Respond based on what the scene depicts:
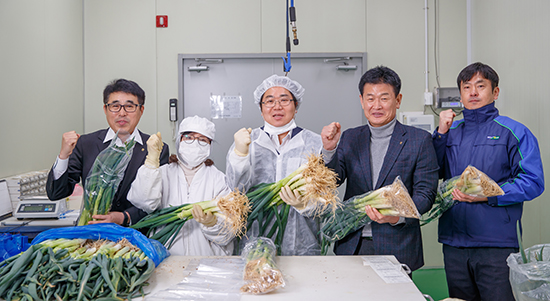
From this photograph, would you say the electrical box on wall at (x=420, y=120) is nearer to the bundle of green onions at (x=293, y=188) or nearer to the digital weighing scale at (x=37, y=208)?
the bundle of green onions at (x=293, y=188)

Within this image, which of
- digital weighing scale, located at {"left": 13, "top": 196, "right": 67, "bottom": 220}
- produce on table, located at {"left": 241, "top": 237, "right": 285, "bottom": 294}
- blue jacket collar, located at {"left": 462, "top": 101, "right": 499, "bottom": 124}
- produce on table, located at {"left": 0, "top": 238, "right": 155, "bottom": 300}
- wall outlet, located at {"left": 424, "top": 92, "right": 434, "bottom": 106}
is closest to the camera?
produce on table, located at {"left": 0, "top": 238, "right": 155, "bottom": 300}

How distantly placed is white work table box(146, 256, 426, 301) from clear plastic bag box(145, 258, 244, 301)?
41 millimetres

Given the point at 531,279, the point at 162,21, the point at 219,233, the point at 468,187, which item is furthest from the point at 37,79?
the point at 531,279

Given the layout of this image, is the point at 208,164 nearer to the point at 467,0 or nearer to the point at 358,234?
the point at 358,234

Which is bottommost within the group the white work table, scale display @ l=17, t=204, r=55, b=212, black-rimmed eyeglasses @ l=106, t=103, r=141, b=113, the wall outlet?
the white work table

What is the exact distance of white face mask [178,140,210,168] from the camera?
1.75 metres

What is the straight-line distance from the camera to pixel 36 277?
1.20 m

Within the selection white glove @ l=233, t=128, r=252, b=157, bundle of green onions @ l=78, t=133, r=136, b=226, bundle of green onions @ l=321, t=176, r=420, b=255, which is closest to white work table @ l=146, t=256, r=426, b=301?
bundle of green onions @ l=321, t=176, r=420, b=255

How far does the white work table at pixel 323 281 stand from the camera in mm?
1266

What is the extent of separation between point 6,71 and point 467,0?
13.3 ft

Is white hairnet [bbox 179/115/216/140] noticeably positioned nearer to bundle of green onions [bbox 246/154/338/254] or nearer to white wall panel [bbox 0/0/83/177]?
bundle of green onions [bbox 246/154/338/254]

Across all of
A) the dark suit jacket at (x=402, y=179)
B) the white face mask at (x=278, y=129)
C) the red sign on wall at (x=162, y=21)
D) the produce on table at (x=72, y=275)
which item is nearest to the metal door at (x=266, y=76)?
the red sign on wall at (x=162, y=21)

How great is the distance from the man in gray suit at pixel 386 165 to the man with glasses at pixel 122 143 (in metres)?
0.98

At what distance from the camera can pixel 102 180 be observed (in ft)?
5.27
